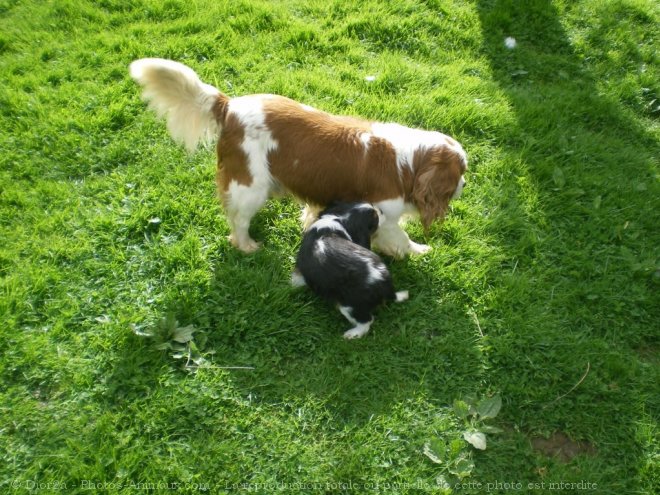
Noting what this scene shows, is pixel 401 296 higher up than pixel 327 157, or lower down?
lower down

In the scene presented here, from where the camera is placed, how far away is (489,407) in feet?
9.37

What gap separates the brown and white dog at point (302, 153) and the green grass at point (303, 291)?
46 cm

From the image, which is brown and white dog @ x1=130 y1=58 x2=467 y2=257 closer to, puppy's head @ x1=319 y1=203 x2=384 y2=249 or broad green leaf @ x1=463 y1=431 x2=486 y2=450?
puppy's head @ x1=319 y1=203 x2=384 y2=249

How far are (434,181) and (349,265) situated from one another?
0.84 metres

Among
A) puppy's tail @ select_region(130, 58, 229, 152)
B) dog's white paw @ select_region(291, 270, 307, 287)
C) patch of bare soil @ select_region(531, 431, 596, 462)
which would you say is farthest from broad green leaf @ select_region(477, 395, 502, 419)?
puppy's tail @ select_region(130, 58, 229, 152)

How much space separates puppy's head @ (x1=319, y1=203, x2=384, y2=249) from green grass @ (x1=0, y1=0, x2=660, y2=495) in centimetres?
44

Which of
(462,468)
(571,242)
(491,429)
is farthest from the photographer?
(571,242)

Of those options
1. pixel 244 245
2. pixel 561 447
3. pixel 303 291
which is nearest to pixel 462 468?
pixel 561 447

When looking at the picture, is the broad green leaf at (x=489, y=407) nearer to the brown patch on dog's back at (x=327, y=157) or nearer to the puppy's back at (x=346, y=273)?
the puppy's back at (x=346, y=273)

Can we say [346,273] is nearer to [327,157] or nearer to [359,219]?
[359,219]

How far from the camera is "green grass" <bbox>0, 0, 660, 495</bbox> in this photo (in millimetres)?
2686

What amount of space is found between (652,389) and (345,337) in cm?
186

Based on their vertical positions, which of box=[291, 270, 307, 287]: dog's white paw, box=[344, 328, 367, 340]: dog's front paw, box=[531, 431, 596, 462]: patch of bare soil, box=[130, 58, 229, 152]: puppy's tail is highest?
box=[130, 58, 229, 152]: puppy's tail

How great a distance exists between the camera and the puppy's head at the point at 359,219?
10.5ft
